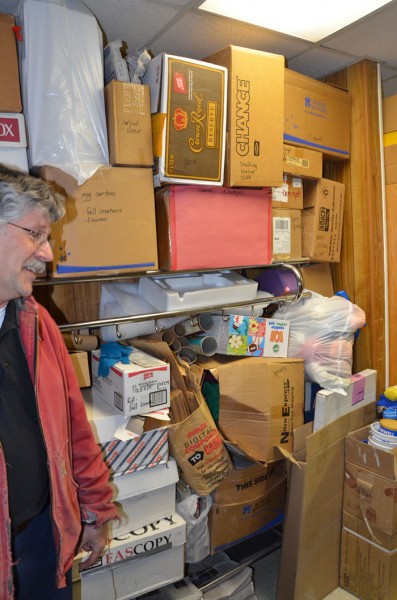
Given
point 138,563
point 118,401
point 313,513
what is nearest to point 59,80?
point 118,401

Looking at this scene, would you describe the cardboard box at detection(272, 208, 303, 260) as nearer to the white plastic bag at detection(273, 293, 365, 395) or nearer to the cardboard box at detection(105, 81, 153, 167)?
the white plastic bag at detection(273, 293, 365, 395)

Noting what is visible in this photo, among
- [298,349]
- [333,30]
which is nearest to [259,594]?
[298,349]

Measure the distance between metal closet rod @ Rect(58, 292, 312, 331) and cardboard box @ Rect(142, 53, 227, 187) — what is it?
513 millimetres

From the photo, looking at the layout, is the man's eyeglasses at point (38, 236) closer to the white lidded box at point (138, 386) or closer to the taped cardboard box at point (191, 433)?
the white lidded box at point (138, 386)

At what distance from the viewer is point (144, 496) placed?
1711mm

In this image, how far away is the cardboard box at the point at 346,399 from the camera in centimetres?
202

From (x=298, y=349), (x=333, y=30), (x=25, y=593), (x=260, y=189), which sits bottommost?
(x=25, y=593)

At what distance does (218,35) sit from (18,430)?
1.71 metres

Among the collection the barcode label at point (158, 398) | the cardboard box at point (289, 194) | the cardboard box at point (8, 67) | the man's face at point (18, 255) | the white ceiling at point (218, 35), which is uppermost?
the white ceiling at point (218, 35)

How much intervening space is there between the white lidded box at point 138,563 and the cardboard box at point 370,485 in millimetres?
840

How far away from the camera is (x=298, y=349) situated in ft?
6.92

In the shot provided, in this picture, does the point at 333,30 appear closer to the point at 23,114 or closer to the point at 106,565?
the point at 23,114

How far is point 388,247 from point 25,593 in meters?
2.24

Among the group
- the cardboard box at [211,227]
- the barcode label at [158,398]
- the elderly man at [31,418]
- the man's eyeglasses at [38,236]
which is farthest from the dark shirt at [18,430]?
the cardboard box at [211,227]
